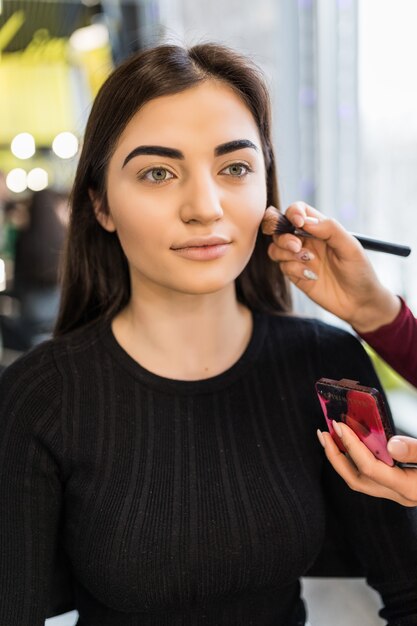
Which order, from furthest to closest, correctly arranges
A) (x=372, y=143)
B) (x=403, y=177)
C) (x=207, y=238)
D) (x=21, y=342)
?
1. (x=21, y=342)
2. (x=372, y=143)
3. (x=403, y=177)
4. (x=207, y=238)

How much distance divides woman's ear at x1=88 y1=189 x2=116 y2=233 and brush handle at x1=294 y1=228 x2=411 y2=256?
28 centimetres

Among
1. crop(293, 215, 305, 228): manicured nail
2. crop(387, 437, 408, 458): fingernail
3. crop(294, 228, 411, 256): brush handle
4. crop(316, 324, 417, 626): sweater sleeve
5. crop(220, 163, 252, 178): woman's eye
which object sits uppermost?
crop(220, 163, 252, 178): woman's eye

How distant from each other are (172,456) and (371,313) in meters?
0.38

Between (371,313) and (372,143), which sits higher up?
(372,143)

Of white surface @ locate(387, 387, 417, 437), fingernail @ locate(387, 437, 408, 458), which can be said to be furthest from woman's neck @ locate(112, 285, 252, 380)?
white surface @ locate(387, 387, 417, 437)

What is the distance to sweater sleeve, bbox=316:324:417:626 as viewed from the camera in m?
1.04

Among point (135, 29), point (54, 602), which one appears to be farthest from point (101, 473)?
point (135, 29)

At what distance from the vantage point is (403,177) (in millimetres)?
1680

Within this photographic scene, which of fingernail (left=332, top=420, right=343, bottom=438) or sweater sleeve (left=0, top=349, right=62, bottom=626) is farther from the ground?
fingernail (left=332, top=420, right=343, bottom=438)

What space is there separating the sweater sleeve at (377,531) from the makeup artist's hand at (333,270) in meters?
0.07

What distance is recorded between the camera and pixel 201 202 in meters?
0.94

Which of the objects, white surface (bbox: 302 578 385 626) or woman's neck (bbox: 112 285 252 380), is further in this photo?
white surface (bbox: 302 578 385 626)

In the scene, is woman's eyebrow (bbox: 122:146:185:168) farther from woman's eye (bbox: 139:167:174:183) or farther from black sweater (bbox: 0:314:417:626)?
black sweater (bbox: 0:314:417:626)

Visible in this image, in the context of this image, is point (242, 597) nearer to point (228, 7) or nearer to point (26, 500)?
point (26, 500)
